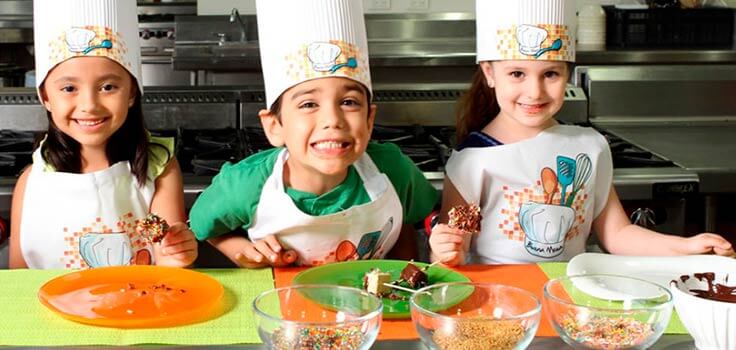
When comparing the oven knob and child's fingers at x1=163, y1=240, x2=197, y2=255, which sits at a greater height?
child's fingers at x1=163, y1=240, x2=197, y2=255

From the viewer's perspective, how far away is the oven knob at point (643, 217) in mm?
2169

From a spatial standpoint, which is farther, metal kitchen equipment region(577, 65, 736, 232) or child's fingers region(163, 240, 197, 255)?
metal kitchen equipment region(577, 65, 736, 232)

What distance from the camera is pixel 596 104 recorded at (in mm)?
2902

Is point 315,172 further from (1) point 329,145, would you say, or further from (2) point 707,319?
(2) point 707,319

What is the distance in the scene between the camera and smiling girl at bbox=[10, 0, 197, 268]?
5.45 ft

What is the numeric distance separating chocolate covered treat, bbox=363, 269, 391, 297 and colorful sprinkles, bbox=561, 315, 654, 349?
1.05 ft

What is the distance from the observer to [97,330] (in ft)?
3.79

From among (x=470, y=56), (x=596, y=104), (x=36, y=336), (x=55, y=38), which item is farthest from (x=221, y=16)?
(x=36, y=336)

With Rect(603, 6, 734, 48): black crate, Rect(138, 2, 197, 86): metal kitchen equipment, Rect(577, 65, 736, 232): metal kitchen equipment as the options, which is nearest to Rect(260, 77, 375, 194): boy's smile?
Rect(577, 65, 736, 232): metal kitchen equipment

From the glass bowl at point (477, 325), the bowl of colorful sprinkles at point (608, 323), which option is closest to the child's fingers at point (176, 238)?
the glass bowl at point (477, 325)

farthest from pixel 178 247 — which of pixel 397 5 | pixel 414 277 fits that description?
pixel 397 5

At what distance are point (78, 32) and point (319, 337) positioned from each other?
0.90m

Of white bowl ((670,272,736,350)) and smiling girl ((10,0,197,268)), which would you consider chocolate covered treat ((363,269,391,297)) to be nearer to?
white bowl ((670,272,736,350))

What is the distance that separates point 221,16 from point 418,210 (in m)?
2.52
